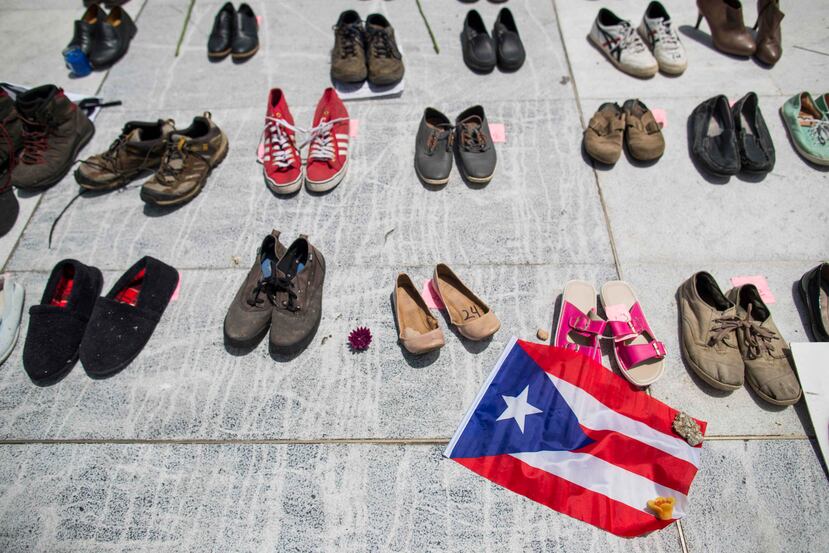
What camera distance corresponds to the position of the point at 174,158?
2904 millimetres

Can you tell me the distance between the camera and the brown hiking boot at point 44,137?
9.66 feet

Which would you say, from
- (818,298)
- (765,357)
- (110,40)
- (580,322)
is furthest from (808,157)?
(110,40)

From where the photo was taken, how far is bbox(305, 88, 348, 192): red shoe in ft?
9.69

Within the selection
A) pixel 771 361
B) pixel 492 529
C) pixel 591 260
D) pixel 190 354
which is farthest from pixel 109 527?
pixel 771 361

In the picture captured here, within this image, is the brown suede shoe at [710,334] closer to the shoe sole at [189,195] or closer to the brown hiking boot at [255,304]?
the brown hiking boot at [255,304]

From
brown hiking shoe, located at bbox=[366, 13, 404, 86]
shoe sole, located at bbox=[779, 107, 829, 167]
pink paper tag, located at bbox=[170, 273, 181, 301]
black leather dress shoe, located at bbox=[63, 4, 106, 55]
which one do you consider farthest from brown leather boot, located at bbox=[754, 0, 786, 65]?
black leather dress shoe, located at bbox=[63, 4, 106, 55]

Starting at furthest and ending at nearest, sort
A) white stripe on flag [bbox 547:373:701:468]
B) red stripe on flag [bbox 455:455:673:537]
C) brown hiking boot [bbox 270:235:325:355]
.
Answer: brown hiking boot [bbox 270:235:325:355], white stripe on flag [bbox 547:373:701:468], red stripe on flag [bbox 455:455:673:537]

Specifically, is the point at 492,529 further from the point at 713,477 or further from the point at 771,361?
the point at 771,361

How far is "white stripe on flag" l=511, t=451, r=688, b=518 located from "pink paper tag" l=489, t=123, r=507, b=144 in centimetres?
206

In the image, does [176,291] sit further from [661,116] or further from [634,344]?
[661,116]

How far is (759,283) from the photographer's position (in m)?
2.59

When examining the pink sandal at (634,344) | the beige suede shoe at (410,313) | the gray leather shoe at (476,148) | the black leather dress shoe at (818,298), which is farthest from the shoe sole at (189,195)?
the black leather dress shoe at (818,298)

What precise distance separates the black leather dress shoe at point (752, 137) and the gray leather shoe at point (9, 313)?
434cm

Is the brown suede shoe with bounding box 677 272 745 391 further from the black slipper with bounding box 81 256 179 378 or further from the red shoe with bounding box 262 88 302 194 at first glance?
the black slipper with bounding box 81 256 179 378
